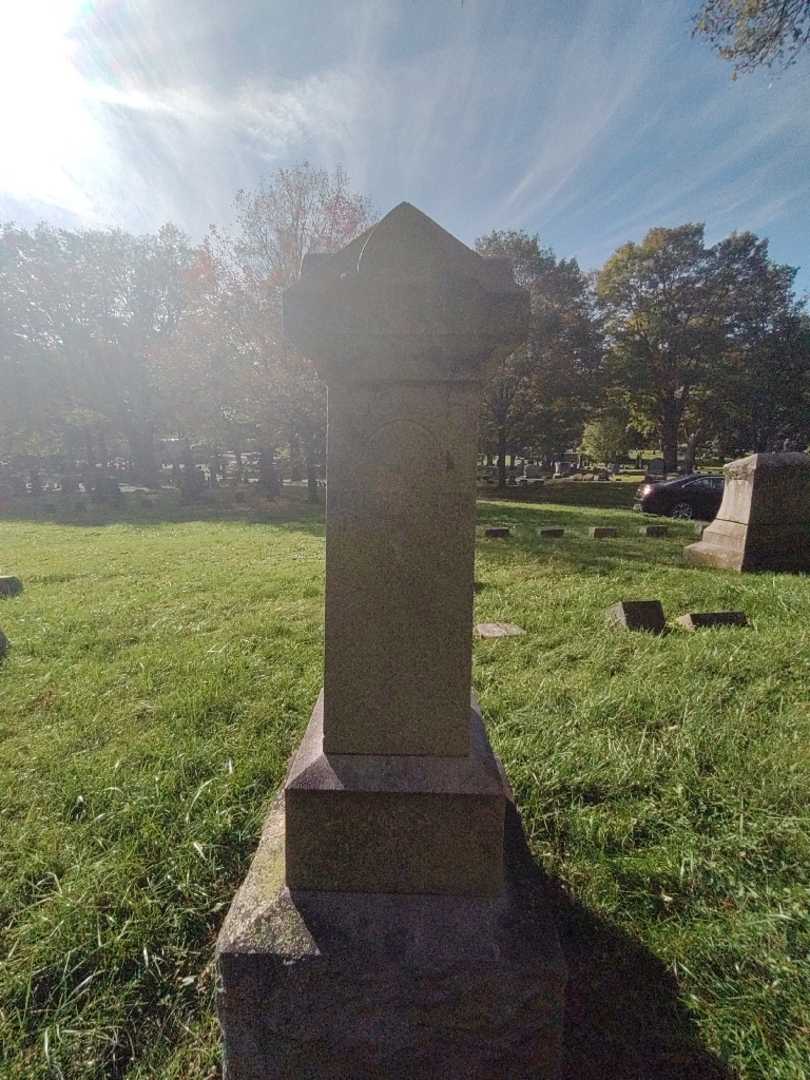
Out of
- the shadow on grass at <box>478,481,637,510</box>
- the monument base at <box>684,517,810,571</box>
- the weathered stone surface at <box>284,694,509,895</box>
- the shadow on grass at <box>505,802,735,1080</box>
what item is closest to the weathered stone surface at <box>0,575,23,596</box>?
the weathered stone surface at <box>284,694,509,895</box>

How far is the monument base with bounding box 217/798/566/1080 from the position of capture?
1292 mm

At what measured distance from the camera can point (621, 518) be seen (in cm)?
1387

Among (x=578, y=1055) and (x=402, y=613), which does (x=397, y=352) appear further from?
(x=578, y=1055)

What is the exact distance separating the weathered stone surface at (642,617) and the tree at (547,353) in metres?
18.8

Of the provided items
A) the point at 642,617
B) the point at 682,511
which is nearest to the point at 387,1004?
the point at 642,617

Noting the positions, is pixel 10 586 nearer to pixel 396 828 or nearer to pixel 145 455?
pixel 396 828

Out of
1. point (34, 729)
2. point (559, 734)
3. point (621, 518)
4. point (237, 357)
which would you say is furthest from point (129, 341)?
point (559, 734)

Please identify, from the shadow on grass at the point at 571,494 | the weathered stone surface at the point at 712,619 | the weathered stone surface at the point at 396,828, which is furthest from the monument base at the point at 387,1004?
the shadow on grass at the point at 571,494

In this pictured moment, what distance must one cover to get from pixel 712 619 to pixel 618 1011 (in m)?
3.85

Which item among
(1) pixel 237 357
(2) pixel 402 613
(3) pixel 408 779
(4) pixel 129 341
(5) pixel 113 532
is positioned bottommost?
(5) pixel 113 532

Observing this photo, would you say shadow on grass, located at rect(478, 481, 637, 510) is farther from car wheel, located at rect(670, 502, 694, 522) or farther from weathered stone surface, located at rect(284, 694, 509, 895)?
weathered stone surface, located at rect(284, 694, 509, 895)

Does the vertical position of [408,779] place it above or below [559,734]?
above

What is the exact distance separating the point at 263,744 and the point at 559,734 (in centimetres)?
172

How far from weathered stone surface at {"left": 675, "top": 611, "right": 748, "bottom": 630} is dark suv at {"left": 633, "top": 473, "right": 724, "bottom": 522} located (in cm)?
1082
